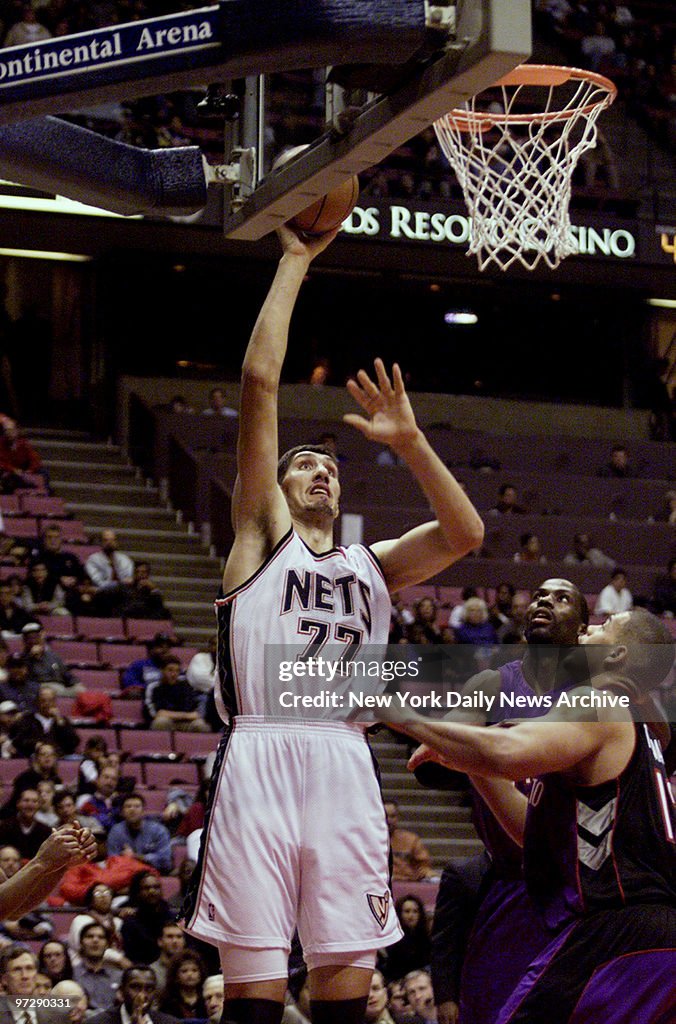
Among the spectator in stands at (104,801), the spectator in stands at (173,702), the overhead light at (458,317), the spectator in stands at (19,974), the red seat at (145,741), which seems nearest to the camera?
the spectator in stands at (19,974)

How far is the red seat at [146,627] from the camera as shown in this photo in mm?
14047

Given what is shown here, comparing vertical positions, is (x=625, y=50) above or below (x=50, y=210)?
above

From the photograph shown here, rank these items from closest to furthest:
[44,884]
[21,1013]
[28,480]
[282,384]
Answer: [44,884] < [21,1013] < [28,480] < [282,384]

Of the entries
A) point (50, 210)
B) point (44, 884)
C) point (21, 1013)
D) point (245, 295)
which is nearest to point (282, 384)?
point (245, 295)

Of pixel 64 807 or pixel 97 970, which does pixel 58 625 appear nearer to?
pixel 64 807

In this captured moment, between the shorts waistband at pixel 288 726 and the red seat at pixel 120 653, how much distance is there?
361 inches

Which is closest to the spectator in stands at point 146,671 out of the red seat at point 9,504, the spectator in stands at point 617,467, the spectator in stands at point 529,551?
the red seat at point 9,504

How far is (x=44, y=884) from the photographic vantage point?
4.39 m

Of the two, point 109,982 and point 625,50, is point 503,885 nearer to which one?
point 109,982

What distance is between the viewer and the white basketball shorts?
3883 mm

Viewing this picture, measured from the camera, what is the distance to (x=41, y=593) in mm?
13773

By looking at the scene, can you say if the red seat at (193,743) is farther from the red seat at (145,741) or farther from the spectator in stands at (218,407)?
the spectator in stands at (218,407)

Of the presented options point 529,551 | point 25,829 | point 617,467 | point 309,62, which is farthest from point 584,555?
point 309,62

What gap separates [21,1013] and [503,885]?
2.27 m
